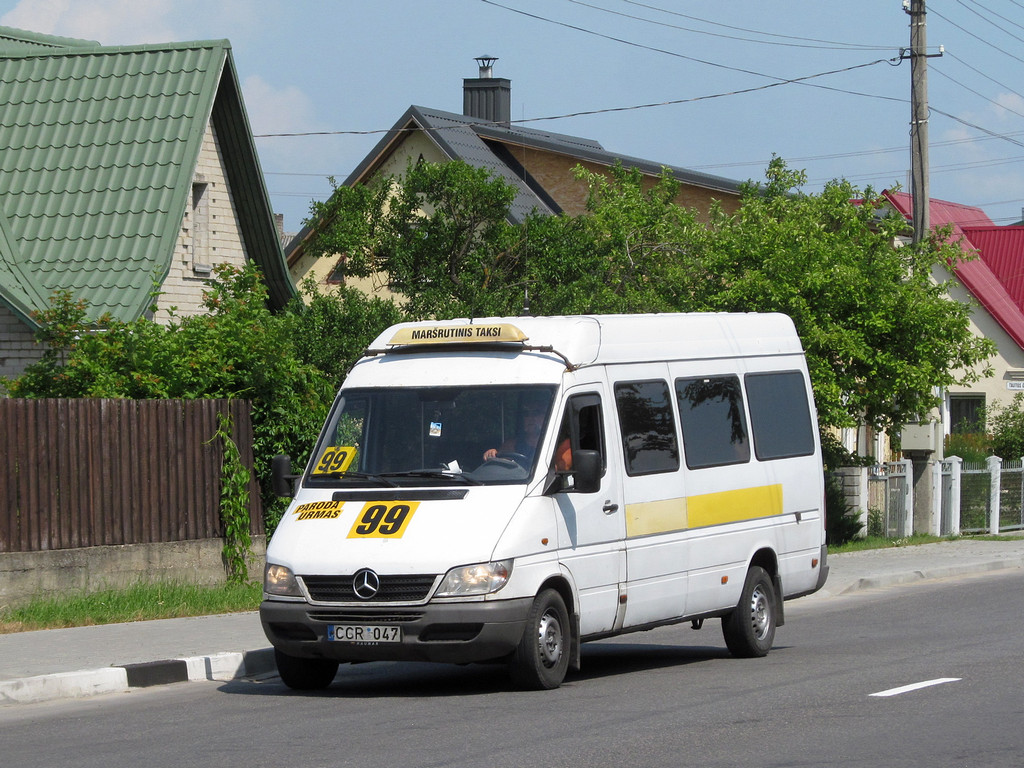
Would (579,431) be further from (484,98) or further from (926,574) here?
(484,98)

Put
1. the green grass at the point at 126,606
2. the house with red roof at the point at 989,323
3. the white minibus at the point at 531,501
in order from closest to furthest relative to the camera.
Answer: the white minibus at the point at 531,501 → the green grass at the point at 126,606 → the house with red roof at the point at 989,323

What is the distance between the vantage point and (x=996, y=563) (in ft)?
76.3

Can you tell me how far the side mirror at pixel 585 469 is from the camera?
399 inches

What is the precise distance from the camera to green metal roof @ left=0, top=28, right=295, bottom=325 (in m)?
21.1

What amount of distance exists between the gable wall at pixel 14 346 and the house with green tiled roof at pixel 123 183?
2cm

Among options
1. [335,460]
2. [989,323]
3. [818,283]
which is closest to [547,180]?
[989,323]

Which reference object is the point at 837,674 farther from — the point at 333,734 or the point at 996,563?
the point at 996,563

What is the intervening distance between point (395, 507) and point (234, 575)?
667 centimetres

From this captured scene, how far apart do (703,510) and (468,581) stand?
9.28 ft

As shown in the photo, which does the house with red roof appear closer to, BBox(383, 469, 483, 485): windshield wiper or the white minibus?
the white minibus

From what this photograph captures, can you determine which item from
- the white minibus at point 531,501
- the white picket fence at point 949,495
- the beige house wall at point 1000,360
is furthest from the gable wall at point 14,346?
the beige house wall at point 1000,360

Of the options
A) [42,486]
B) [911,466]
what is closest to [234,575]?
[42,486]

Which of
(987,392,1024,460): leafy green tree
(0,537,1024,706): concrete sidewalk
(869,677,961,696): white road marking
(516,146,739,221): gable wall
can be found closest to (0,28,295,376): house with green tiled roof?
(0,537,1024,706): concrete sidewalk

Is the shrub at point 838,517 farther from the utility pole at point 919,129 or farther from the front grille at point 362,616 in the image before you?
the front grille at point 362,616
